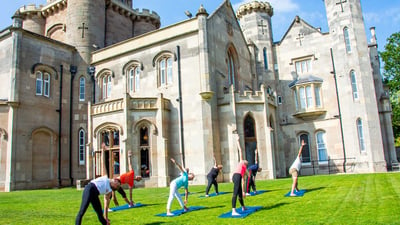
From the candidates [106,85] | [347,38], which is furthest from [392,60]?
[106,85]

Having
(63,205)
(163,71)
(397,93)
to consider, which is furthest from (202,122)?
(397,93)

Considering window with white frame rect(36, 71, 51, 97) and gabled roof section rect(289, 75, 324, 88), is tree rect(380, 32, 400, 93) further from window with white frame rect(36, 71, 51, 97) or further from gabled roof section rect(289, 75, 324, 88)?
window with white frame rect(36, 71, 51, 97)

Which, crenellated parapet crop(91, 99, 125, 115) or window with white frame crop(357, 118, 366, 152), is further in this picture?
window with white frame crop(357, 118, 366, 152)

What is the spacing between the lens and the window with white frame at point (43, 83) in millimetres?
25312

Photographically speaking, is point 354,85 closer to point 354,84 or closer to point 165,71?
point 354,84

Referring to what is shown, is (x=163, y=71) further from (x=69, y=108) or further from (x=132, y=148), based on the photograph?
(x=69, y=108)

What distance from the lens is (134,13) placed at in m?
35.2

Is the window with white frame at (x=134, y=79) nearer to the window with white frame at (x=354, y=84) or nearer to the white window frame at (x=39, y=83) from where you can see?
the white window frame at (x=39, y=83)

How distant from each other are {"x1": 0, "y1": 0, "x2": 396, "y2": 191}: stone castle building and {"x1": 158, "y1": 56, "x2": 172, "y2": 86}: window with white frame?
0.10 m

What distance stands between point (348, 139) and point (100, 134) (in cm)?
1873

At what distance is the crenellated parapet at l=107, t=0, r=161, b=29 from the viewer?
32.8 m

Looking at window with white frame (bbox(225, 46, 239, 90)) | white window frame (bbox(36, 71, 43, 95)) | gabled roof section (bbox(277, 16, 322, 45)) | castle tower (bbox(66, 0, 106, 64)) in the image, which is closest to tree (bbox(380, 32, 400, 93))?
gabled roof section (bbox(277, 16, 322, 45))

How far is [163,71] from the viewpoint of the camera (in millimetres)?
24438

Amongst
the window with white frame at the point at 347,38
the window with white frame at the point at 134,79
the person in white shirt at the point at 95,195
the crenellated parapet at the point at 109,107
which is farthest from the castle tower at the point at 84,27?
the person in white shirt at the point at 95,195
